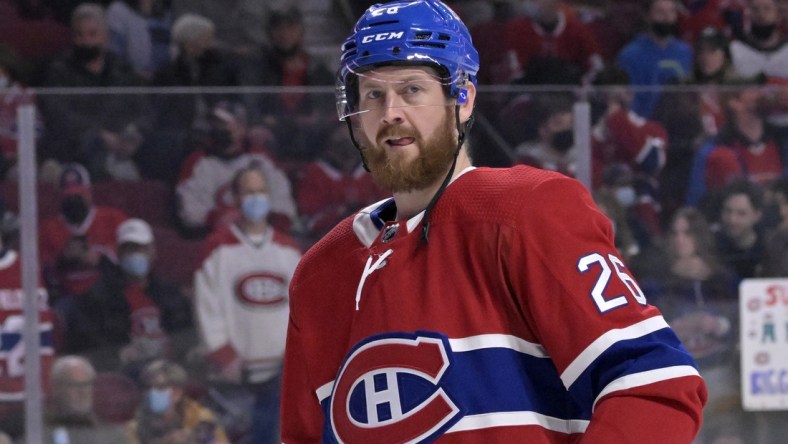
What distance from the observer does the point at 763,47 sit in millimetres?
5871

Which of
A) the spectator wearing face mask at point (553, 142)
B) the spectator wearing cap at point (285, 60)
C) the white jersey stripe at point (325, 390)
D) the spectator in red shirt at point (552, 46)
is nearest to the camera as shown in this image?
the white jersey stripe at point (325, 390)

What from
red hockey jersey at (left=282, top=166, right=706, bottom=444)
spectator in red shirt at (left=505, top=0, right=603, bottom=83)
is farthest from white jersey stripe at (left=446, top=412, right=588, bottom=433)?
spectator in red shirt at (left=505, top=0, right=603, bottom=83)

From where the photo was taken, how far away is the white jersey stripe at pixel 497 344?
150cm

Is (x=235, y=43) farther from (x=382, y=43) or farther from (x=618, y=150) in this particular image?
(x=382, y=43)

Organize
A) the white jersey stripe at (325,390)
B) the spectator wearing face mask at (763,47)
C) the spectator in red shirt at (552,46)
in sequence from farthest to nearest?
the spectator wearing face mask at (763,47) → the spectator in red shirt at (552,46) → the white jersey stripe at (325,390)

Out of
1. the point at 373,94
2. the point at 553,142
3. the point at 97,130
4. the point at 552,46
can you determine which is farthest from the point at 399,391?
the point at 552,46

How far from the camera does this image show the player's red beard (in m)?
1.60

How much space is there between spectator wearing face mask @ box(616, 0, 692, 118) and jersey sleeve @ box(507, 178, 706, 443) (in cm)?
419

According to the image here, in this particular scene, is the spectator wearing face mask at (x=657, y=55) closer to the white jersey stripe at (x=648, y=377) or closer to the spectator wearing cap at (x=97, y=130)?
the spectator wearing cap at (x=97, y=130)

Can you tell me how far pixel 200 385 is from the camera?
358 cm

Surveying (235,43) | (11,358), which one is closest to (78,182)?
(11,358)

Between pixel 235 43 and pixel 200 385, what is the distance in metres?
2.15

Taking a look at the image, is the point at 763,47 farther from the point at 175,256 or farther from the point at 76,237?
the point at 76,237

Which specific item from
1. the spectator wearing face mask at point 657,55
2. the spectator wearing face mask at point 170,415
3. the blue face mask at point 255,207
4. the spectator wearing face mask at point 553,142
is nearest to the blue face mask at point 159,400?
the spectator wearing face mask at point 170,415
